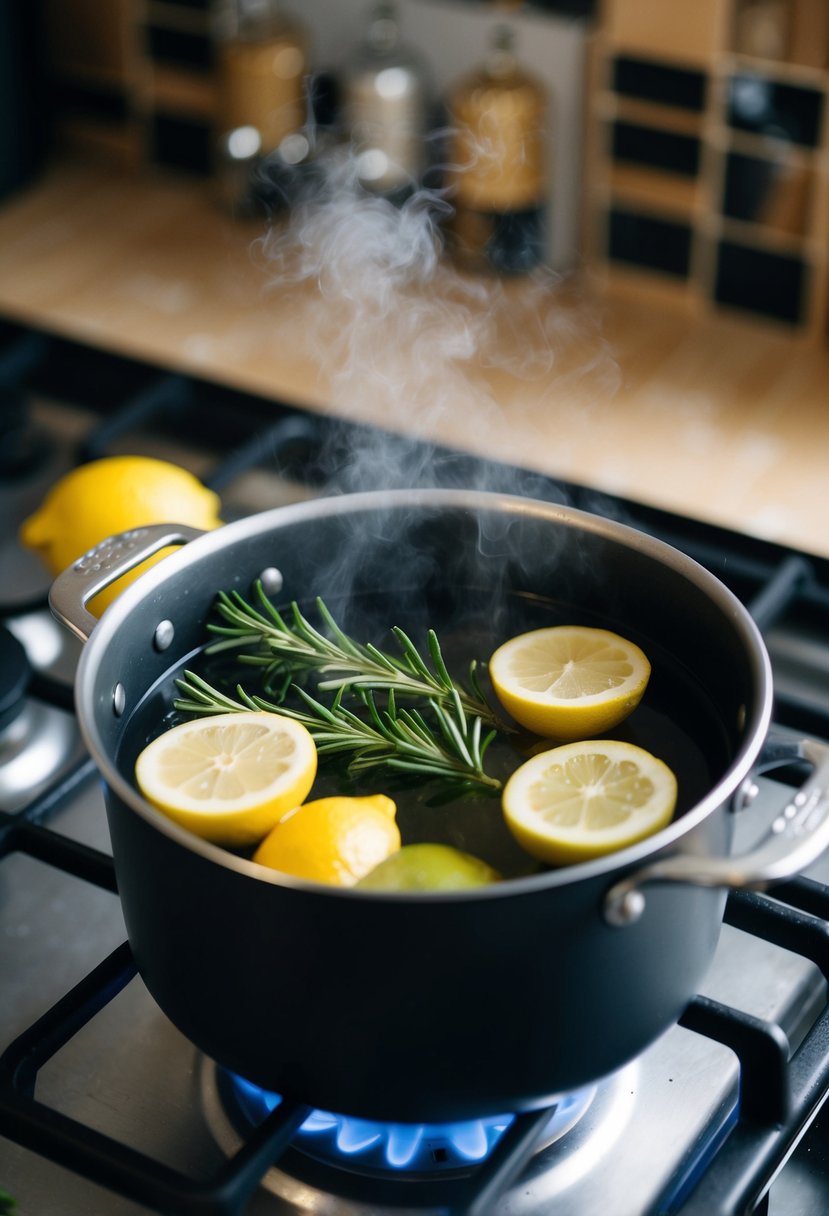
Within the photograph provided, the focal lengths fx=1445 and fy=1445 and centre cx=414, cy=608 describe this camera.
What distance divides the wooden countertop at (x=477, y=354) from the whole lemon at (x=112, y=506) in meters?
0.23

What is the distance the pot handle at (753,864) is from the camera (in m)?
0.62

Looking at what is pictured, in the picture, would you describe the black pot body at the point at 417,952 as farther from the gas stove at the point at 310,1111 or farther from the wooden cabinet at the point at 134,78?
the wooden cabinet at the point at 134,78

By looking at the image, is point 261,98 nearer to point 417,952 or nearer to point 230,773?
point 230,773

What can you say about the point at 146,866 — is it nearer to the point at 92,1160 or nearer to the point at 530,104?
the point at 92,1160

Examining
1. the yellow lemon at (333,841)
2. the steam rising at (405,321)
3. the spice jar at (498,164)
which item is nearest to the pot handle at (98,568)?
the yellow lemon at (333,841)

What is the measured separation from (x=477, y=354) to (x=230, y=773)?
796 mm

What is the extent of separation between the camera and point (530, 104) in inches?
56.6

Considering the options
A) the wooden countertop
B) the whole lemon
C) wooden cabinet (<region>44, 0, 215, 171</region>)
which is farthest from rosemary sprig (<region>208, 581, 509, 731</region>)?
wooden cabinet (<region>44, 0, 215, 171</region>)

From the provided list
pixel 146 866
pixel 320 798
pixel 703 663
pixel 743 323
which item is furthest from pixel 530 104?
pixel 146 866

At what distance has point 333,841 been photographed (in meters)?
0.70

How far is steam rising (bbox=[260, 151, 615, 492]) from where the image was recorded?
136 centimetres

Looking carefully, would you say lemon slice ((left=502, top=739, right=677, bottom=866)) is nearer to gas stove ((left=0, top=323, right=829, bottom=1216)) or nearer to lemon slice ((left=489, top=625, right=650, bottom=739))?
lemon slice ((left=489, top=625, right=650, bottom=739))

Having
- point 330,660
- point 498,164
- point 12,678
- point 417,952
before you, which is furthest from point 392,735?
point 498,164

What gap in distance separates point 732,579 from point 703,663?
1.06ft
